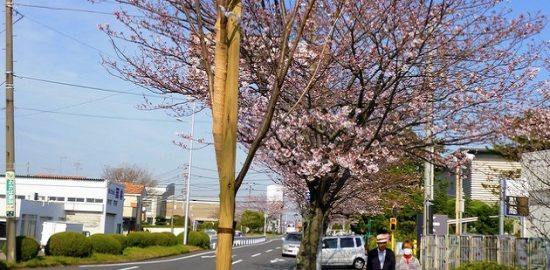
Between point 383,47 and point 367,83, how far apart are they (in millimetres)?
706

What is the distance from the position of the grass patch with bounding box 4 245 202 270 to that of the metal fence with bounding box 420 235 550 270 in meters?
14.1

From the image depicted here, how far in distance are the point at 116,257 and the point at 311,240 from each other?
2291cm

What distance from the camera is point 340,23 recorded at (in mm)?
9922

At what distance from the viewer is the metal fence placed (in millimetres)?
15245

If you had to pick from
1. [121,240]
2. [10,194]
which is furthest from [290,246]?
[10,194]

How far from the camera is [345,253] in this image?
33.5 metres

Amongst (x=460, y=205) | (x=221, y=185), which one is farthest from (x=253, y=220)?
(x=221, y=185)

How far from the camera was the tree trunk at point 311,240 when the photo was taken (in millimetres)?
11359

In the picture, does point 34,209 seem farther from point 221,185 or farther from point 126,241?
point 221,185

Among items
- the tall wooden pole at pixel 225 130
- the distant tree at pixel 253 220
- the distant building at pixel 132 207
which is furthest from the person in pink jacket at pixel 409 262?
the distant tree at pixel 253 220

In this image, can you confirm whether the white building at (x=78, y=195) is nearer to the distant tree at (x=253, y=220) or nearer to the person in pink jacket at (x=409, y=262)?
the person in pink jacket at (x=409, y=262)

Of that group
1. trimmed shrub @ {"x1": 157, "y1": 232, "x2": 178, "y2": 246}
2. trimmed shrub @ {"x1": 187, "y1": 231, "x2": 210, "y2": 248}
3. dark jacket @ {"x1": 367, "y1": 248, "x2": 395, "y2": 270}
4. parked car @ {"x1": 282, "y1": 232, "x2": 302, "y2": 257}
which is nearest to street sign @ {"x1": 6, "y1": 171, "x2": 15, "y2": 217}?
dark jacket @ {"x1": 367, "y1": 248, "x2": 395, "y2": 270}

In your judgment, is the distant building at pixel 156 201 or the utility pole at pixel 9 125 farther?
the distant building at pixel 156 201

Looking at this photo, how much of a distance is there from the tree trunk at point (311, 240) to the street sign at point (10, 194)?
555 inches
